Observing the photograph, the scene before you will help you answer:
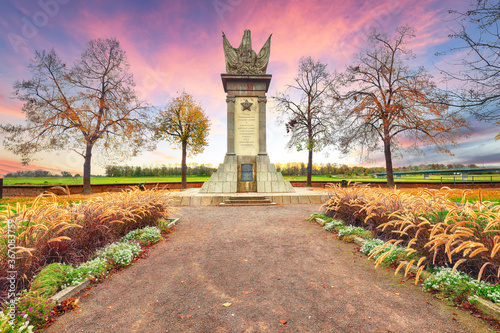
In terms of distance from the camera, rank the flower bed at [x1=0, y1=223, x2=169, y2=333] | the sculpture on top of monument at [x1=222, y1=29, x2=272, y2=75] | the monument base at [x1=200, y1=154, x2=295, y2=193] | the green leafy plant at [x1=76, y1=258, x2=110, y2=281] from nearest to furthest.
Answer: the flower bed at [x1=0, y1=223, x2=169, y2=333] < the green leafy plant at [x1=76, y1=258, x2=110, y2=281] < the monument base at [x1=200, y1=154, x2=295, y2=193] < the sculpture on top of monument at [x1=222, y1=29, x2=272, y2=75]

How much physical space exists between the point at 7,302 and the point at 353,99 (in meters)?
24.4

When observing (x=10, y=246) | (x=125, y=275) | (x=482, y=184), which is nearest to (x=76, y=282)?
(x=125, y=275)

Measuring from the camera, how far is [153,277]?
13.3 ft

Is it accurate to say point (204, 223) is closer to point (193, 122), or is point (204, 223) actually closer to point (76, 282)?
point (76, 282)

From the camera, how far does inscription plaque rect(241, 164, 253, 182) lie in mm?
15195

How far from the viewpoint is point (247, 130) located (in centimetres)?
1599

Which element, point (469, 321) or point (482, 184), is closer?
point (469, 321)

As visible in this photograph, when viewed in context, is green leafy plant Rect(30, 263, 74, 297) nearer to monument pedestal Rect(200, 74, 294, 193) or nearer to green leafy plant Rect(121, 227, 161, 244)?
green leafy plant Rect(121, 227, 161, 244)

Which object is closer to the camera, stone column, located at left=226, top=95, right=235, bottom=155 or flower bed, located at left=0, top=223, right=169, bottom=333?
flower bed, located at left=0, top=223, right=169, bottom=333

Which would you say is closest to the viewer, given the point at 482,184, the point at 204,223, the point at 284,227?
the point at 284,227

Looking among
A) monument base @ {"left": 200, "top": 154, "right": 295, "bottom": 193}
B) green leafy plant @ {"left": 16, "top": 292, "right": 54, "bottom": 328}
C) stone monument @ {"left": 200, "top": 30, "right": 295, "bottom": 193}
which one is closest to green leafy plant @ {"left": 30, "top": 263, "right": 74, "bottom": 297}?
green leafy plant @ {"left": 16, "top": 292, "right": 54, "bottom": 328}

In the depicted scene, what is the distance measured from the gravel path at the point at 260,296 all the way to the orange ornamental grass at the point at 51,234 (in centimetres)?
98

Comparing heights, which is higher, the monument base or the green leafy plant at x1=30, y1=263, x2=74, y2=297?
the monument base

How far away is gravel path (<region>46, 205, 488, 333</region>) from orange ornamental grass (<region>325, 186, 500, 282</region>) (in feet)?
2.04
